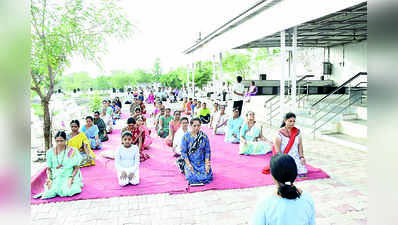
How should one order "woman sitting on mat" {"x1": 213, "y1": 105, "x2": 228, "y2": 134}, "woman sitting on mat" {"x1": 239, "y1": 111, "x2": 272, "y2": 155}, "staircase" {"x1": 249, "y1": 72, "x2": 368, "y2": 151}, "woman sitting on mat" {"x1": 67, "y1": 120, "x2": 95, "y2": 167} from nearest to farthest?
"woman sitting on mat" {"x1": 67, "y1": 120, "x2": 95, "y2": 167} < "woman sitting on mat" {"x1": 239, "y1": 111, "x2": 272, "y2": 155} < "staircase" {"x1": 249, "y1": 72, "x2": 368, "y2": 151} < "woman sitting on mat" {"x1": 213, "y1": 105, "x2": 228, "y2": 134}

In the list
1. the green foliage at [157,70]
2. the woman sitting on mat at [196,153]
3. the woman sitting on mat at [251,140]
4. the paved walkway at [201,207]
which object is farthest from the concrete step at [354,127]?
the green foliage at [157,70]

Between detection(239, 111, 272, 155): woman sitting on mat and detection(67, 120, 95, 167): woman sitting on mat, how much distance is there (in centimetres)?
354

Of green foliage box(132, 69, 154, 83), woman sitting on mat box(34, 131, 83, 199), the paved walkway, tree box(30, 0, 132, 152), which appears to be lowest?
the paved walkway

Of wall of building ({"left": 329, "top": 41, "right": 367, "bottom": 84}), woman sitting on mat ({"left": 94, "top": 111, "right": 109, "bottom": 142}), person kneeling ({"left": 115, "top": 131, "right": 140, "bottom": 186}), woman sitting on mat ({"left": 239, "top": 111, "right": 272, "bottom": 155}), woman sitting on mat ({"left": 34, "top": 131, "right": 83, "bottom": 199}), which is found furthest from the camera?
wall of building ({"left": 329, "top": 41, "right": 367, "bottom": 84})

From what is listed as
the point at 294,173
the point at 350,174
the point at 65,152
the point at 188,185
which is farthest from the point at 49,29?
the point at 350,174

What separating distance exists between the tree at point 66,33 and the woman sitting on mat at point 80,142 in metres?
1.33

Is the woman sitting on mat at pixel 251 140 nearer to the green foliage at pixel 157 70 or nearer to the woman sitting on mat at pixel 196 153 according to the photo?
the woman sitting on mat at pixel 196 153

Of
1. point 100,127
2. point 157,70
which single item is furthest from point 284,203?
point 157,70

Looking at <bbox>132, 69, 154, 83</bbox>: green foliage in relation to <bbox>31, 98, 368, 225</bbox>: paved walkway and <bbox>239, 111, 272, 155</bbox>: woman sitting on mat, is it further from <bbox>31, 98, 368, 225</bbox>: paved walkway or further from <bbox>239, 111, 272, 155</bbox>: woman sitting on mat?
<bbox>31, 98, 368, 225</bbox>: paved walkway

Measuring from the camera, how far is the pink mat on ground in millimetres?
5012

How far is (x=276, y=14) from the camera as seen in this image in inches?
262

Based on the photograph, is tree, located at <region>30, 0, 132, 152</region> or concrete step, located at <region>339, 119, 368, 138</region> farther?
concrete step, located at <region>339, 119, 368, 138</region>

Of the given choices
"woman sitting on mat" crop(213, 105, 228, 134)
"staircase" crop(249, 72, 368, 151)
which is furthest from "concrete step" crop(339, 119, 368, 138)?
"woman sitting on mat" crop(213, 105, 228, 134)
